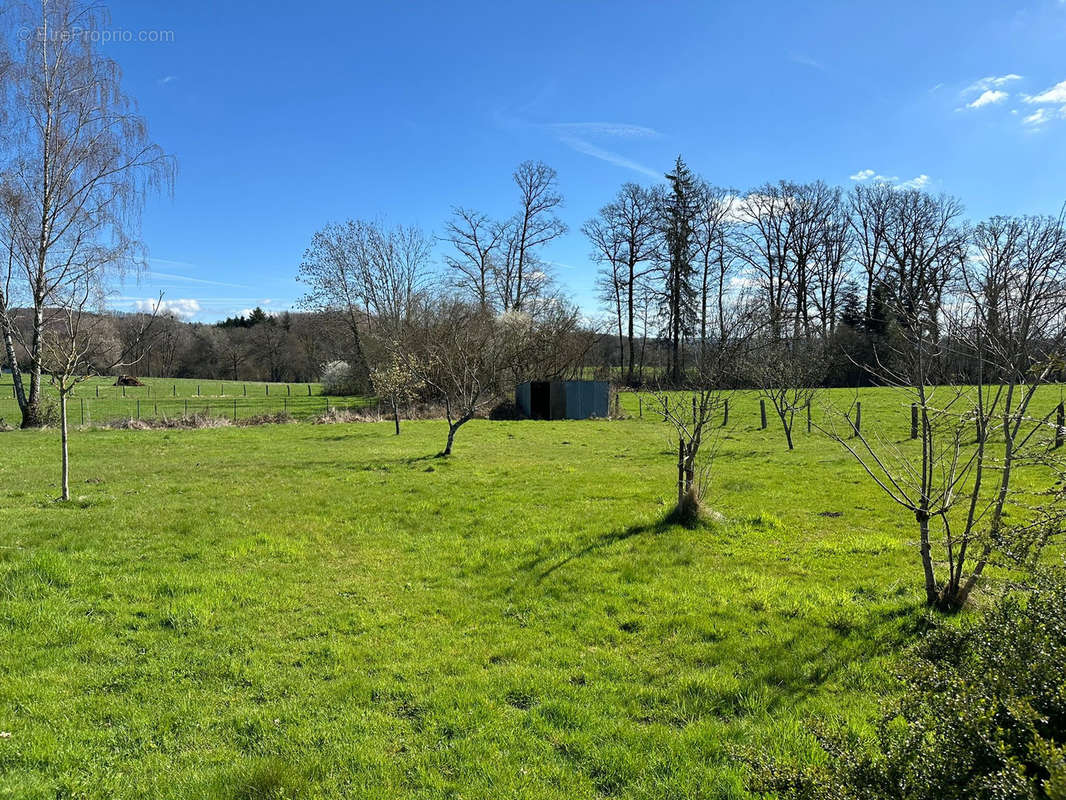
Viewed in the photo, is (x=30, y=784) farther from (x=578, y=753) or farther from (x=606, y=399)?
(x=606, y=399)

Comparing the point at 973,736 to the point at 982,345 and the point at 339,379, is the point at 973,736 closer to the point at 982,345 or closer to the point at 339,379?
the point at 982,345

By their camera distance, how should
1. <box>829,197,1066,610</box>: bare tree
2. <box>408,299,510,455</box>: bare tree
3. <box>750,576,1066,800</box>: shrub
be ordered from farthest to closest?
1. <box>408,299,510,455</box>: bare tree
2. <box>829,197,1066,610</box>: bare tree
3. <box>750,576,1066,800</box>: shrub

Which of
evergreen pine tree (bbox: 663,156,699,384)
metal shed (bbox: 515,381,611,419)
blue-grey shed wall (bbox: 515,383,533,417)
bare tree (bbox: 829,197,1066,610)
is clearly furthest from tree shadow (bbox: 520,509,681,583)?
evergreen pine tree (bbox: 663,156,699,384)

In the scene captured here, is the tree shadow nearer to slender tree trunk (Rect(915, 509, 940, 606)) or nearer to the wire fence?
slender tree trunk (Rect(915, 509, 940, 606))

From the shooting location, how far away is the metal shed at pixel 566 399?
2455cm

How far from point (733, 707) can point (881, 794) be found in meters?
1.91

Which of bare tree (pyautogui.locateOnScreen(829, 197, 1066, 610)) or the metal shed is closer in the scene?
bare tree (pyautogui.locateOnScreen(829, 197, 1066, 610))

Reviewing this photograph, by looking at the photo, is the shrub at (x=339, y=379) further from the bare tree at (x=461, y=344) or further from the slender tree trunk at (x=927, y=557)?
the slender tree trunk at (x=927, y=557)

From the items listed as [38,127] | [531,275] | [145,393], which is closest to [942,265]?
[38,127]

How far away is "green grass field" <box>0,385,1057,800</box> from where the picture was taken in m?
3.02

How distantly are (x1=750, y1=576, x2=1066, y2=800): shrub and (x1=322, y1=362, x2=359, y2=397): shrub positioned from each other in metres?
36.2

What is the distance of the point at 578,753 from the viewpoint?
10.2 ft

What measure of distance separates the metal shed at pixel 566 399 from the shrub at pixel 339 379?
15.9 m

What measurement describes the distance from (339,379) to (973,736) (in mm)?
39291
